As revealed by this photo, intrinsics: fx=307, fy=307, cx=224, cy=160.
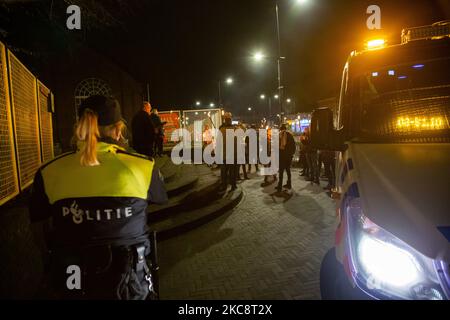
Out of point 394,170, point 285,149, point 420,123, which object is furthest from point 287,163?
point 394,170

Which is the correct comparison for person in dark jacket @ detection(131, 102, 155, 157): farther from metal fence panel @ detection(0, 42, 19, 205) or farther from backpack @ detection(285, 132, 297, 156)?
backpack @ detection(285, 132, 297, 156)

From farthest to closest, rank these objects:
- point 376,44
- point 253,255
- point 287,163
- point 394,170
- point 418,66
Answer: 1. point 287,163
2. point 253,255
3. point 376,44
4. point 418,66
5. point 394,170

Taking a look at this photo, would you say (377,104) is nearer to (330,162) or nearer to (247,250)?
(247,250)

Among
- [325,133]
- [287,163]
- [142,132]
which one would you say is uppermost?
[142,132]

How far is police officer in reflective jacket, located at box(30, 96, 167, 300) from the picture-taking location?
1787mm

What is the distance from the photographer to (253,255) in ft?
16.4

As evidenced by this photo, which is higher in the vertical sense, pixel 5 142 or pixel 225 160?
pixel 5 142

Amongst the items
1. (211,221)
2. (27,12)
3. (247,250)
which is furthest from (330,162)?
(27,12)

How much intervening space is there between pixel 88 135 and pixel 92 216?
49 centimetres

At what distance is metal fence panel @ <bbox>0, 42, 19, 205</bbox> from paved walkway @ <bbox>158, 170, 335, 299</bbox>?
7.75 feet

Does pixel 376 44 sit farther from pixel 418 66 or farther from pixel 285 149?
pixel 285 149

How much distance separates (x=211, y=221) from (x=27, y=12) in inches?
265

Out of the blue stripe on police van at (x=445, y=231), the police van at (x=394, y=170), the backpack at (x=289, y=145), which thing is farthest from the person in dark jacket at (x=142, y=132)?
the blue stripe on police van at (x=445, y=231)

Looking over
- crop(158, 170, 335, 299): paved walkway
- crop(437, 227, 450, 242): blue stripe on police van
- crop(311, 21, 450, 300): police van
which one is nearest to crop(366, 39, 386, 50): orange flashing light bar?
crop(311, 21, 450, 300): police van
